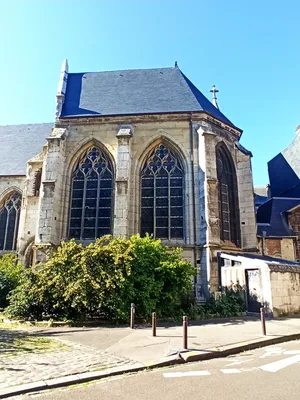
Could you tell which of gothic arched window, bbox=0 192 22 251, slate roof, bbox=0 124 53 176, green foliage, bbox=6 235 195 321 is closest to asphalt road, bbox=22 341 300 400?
green foliage, bbox=6 235 195 321

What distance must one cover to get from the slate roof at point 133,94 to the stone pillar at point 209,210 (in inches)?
94.2

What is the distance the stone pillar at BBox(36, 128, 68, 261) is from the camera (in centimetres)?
1378

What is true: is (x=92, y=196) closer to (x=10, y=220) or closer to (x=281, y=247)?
(x=10, y=220)

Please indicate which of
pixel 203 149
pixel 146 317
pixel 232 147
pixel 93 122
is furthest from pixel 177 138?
pixel 146 317

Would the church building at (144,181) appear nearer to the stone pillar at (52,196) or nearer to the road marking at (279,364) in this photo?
the stone pillar at (52,196)

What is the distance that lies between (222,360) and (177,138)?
1202cm

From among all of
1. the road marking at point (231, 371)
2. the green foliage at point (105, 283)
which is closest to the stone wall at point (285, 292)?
the green foliage at point (105, 283)

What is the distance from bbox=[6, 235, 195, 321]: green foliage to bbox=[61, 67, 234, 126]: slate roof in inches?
349

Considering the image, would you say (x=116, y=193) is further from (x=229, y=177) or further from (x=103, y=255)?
(x=229, y=177)

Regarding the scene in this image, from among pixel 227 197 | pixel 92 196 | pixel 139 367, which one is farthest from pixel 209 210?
pixel 139 367

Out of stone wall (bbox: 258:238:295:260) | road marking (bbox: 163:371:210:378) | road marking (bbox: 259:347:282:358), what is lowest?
road marking (bbox: 163:371:210:378)

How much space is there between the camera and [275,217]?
19.8 m

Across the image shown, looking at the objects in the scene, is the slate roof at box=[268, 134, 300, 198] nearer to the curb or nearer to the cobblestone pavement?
the curb

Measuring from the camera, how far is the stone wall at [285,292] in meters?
10.9
